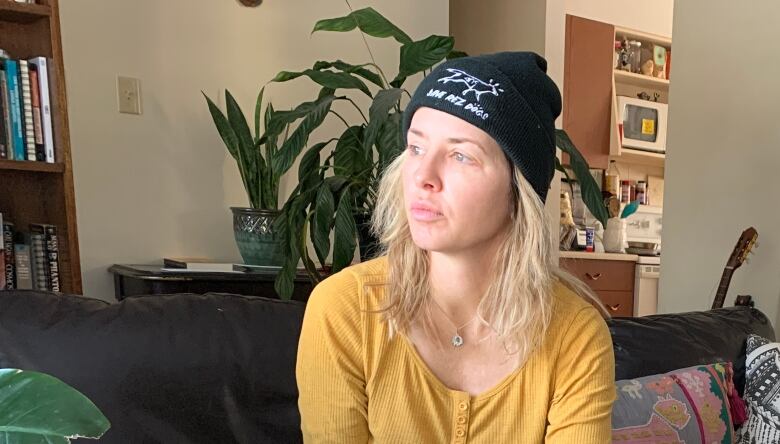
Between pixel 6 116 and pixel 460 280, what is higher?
pixel 6 116

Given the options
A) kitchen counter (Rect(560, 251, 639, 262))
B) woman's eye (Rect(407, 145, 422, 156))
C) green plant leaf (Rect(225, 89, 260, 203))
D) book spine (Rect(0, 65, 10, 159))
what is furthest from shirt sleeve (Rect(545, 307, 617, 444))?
kitchen counter (Rect(560, 251, 639, 262))

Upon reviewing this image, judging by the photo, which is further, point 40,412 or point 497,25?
point 497,25

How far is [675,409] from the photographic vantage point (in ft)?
4.36

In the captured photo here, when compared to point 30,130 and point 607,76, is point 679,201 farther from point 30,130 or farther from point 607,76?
point 30,130

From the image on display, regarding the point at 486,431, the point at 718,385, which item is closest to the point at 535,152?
the point at 486,431

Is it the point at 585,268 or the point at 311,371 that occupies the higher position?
the point at 311,371

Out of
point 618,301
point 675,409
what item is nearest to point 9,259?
point 675,409

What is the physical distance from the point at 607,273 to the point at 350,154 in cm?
264

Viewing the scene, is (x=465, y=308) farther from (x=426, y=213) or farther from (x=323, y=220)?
(x=323, y=220)

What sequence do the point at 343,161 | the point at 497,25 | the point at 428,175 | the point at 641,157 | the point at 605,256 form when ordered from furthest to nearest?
1. the point at 641,157
2. the point at 605,256
3. the point at 497,25
4. the point at 343,161
5. the point at 428,175

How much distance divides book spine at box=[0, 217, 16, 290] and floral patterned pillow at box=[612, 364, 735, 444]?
146 cm

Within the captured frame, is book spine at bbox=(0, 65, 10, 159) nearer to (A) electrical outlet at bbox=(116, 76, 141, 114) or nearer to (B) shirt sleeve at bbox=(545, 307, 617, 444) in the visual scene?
(A) electrical outlet at bbox=(116, 76, 141, 114)

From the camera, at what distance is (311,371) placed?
94cm

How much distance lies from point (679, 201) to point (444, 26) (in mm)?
1208
